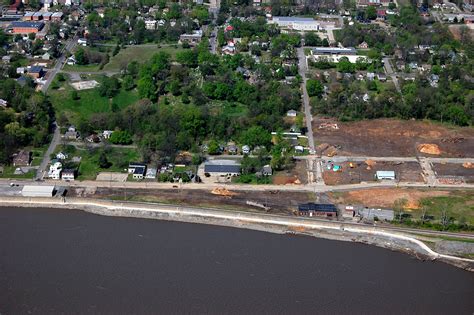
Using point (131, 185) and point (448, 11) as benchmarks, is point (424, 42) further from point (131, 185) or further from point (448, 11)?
point (131, 185)

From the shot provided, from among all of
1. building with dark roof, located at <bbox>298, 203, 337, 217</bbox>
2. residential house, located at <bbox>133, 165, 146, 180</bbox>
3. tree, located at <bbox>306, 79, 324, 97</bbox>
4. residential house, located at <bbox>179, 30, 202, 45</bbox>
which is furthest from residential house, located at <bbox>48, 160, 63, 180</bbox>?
residential house, located at <bbox>179, 30, 202, 45</bbox>

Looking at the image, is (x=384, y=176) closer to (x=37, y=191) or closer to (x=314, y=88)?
(x=314, y=88)

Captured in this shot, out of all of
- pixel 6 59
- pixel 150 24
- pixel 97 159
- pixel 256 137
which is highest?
pixel 256 137

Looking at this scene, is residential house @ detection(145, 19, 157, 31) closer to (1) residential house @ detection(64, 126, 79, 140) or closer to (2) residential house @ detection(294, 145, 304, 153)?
(1) residential house @ detection(64, 126, 79, 140)

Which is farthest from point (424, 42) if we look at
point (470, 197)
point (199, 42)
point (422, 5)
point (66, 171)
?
point (66, 171)

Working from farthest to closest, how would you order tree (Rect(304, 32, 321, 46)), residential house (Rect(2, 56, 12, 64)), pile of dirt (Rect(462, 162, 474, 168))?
tree (Rect(304, 32, 321, 46)), residential house (Rect(2, 56, 12, 64)), pile of dirt (Rect(462, 162, 474, 168))

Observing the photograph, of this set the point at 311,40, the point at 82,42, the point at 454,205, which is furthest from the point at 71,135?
the point at 311,40

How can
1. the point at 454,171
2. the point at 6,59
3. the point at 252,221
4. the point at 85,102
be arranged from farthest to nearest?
the point at 6,59 → the point at 85,102 → the point at 454,171 → the point at 252,221
